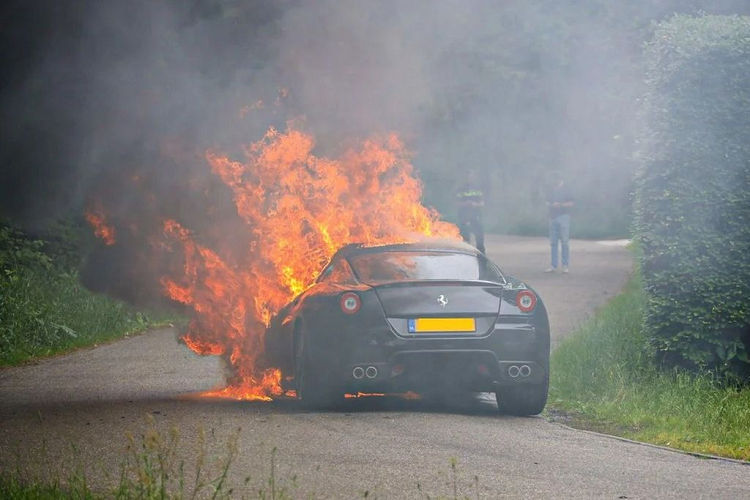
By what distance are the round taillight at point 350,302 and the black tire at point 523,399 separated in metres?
1.40

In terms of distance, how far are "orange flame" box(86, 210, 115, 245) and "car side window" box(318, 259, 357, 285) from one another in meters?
3.17

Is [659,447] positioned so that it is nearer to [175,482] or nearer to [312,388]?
[312,388]

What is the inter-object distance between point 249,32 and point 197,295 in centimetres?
290

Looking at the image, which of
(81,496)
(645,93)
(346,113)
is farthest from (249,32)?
(81,496)

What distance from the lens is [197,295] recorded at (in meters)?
12.7

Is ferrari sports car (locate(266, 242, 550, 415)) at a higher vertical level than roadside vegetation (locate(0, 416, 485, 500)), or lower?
higher

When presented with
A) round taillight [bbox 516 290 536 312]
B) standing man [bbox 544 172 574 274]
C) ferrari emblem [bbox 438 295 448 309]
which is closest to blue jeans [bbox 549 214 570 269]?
standing man [bbox 544 172 574 274]

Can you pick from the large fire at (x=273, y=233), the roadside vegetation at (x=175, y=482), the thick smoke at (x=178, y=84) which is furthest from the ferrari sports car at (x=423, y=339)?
the thick smoke at (x=178, y=84)

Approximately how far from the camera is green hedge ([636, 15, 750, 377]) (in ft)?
37.5

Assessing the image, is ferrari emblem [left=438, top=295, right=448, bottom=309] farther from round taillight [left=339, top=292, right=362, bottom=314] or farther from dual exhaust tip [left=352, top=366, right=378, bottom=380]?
dual exhaust tip [left=352, top=366, right=378, bottom=380]

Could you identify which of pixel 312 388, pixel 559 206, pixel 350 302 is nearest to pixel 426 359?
pixel 350 302

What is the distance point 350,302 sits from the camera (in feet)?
33.8

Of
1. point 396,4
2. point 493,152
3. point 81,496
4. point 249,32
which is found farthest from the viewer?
point 493,152

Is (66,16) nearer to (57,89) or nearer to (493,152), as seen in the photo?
(57,89)
